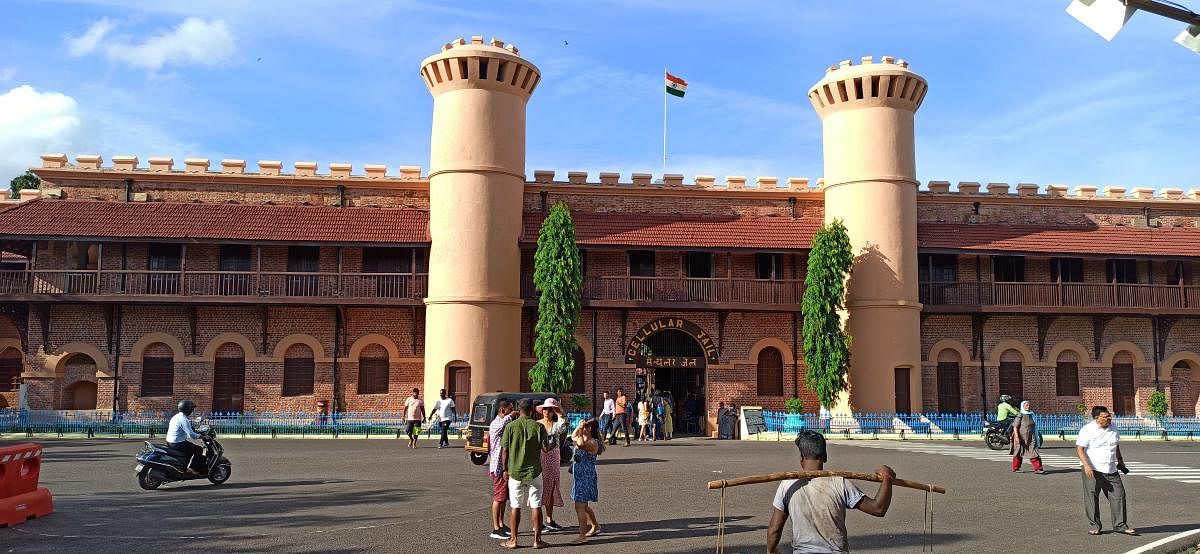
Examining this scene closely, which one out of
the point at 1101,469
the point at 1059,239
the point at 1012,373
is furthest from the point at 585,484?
the point at 1059,239

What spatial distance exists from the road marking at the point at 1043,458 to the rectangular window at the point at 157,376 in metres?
19.6

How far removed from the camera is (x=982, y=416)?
90.6 feet

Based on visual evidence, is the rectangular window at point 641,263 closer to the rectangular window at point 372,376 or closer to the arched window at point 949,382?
the rectangular window at point 372,376

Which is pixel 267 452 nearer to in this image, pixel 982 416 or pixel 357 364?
pixel 357 364

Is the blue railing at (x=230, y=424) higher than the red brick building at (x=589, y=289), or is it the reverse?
the red brick building at (x=589, y=289)

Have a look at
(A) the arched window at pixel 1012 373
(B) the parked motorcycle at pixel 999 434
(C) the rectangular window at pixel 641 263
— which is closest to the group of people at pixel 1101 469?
(B) the parked motorcycle at pixel 999 434

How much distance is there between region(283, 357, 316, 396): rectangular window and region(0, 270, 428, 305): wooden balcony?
7.28 feet

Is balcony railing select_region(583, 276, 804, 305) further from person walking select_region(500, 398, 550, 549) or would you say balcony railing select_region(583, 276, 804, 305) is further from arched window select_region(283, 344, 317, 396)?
person walking select_region(500, 398, 550, 549)

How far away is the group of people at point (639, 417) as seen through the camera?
22875 mm

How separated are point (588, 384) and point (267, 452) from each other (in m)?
11.1

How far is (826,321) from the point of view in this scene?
2720 cm

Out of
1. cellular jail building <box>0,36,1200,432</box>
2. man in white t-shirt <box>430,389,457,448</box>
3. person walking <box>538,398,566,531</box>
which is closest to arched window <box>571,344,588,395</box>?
cellular jail building <box>0,36,1200,432</box>

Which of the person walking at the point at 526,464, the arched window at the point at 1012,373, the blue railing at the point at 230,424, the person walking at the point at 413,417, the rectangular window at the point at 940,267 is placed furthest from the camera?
the arched window at the point at 1012,373

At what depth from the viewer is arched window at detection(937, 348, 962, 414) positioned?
97.6 feet
